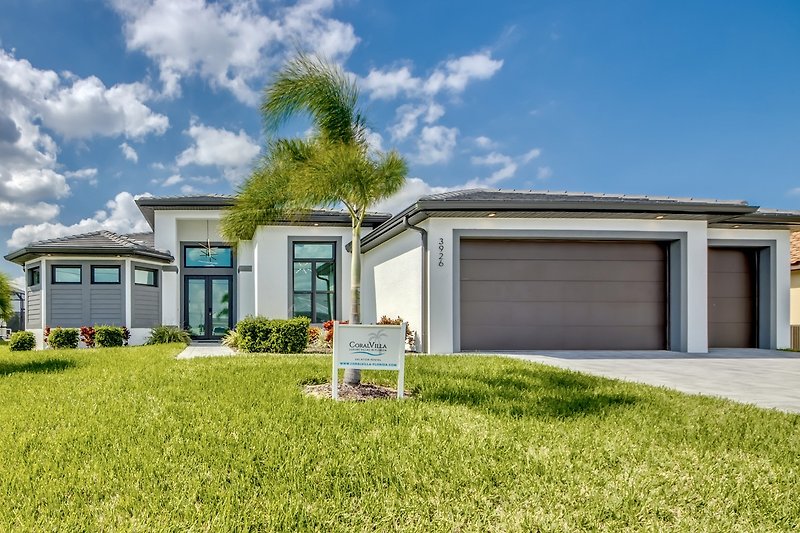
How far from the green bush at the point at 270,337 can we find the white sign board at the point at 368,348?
18.5 ft

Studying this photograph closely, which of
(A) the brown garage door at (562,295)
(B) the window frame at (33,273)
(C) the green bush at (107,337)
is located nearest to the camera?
(A) the brown garage door at (562,295)

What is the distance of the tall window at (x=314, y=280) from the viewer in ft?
46.9

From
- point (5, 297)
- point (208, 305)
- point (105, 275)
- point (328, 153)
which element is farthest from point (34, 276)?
point (328, 153)

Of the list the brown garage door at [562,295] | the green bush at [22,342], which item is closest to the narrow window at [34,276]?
the green bush at [22,342]

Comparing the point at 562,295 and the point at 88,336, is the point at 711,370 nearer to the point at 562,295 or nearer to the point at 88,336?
the point at 562,295

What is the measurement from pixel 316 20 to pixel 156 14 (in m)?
3.70

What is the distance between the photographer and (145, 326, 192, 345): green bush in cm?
1407

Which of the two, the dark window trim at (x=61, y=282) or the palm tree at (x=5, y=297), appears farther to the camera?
the palm tree at (x=5, y=297)

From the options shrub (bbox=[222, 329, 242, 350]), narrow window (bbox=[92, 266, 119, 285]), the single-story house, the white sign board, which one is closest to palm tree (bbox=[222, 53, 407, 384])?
the white sign board

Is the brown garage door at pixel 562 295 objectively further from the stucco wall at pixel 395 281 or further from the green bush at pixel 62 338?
the green bush at pixel 62 338

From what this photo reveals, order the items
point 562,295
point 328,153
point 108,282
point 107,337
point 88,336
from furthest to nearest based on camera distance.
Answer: point 108,282, point 88,336, point 107,337, point 562,295, point 328,153

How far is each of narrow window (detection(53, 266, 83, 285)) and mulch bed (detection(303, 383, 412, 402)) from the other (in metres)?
11.9

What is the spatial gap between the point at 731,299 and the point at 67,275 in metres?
19.7

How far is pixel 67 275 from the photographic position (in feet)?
46.5
